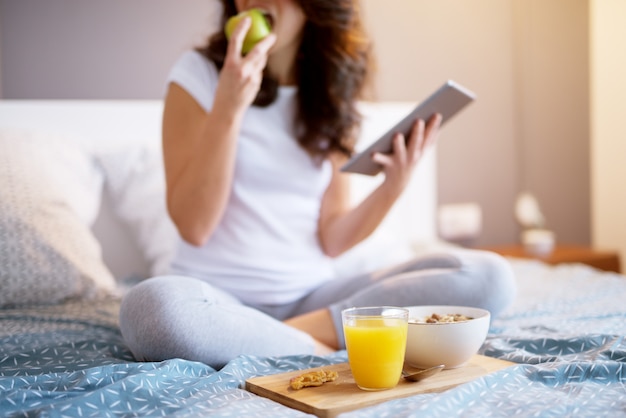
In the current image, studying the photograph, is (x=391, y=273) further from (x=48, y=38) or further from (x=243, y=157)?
(x=48, y=38)

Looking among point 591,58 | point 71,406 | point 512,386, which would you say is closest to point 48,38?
point 71,406

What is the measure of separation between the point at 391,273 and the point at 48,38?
4.41ft

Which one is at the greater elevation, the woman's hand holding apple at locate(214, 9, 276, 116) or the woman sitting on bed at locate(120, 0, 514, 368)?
the woman's hand holding apple at locate(214, 9, 276, 116)

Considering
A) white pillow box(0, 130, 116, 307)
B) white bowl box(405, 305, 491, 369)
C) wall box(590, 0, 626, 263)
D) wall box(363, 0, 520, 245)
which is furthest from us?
wall box(590, 0, 626, 263)

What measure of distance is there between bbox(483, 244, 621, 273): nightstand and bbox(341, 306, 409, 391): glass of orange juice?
179 cm

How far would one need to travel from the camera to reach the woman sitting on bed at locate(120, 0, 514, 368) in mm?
1120

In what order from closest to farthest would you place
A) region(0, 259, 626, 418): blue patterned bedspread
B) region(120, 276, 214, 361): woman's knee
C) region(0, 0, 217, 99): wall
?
region(0, 259, 626, 418): blue patterned bedspread < region(120, 276, 214, 361): woman's knee < region(0, 0, 217, 99): wall

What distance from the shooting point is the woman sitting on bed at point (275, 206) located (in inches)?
44.1

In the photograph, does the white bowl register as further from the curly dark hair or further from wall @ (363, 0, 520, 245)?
wall @ (363, 0, 520, 245)

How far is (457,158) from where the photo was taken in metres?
2.97

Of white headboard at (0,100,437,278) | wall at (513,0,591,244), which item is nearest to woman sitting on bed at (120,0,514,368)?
white headboard at (0,100,437,278)

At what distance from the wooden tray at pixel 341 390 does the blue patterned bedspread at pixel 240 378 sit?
0.02m

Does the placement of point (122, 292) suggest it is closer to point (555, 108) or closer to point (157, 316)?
point (157, 316)

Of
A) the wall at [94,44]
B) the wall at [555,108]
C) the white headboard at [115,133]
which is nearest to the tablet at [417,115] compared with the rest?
the white headboard at [115,133]
